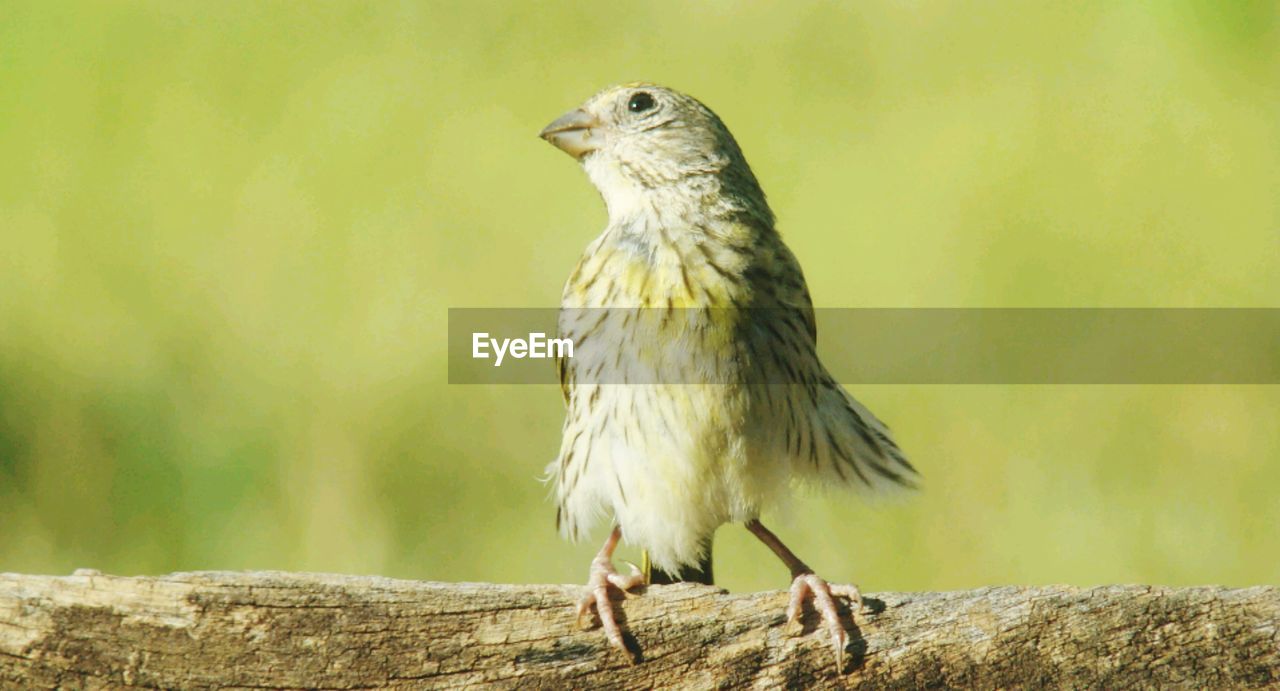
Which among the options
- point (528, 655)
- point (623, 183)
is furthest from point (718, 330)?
point (528, 655)

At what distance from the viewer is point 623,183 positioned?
422 centimetres

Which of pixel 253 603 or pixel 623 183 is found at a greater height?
pixel 623 183

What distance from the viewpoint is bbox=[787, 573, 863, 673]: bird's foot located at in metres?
2.99

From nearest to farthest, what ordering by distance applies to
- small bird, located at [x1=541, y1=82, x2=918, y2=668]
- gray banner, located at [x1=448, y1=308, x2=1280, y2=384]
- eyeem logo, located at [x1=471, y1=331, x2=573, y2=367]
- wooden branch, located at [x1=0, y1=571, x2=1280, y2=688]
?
wooden branch, located at [x1=0, y1=571, x2=1280, y2=688] < small bird, located at [x1=541, y1=82, x2=918, y2=668] < eyeem logo, located at [x1=471, y1=331, x2=573, y2=367] < gray banner, located at [x1=448, y1=308, x2=1280, y2=384]

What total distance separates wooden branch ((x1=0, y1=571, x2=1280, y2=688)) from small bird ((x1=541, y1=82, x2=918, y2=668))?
0.62m

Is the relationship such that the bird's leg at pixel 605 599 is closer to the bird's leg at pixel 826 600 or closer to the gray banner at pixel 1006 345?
the bird's leg at pixel 826 600

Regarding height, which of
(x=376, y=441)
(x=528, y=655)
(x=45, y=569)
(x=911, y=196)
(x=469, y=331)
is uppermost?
(x=911, y=196)

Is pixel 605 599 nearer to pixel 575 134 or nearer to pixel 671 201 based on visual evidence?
pixel 671 201

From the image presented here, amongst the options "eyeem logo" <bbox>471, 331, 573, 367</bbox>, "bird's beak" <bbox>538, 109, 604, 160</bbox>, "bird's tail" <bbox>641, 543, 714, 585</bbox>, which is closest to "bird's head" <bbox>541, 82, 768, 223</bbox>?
"bird's beak" <bbox>538, 109, 604, 160</bbox>

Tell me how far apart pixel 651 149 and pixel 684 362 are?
2.21 ft

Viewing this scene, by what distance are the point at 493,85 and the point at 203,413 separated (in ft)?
6.13

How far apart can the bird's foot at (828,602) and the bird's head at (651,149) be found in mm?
1236

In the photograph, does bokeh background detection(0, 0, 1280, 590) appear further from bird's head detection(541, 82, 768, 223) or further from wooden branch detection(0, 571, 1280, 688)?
wooden branch detection(0, 571, 1280, 688)

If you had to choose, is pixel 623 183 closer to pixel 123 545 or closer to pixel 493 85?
pixel 123 545
